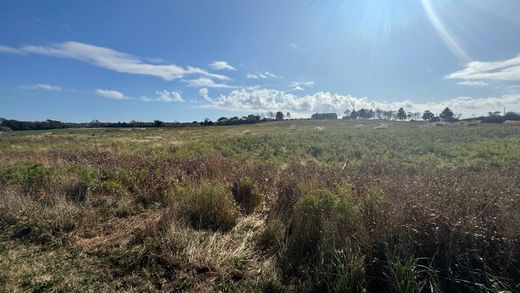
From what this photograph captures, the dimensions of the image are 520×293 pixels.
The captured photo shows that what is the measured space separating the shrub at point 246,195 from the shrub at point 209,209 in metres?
0.44

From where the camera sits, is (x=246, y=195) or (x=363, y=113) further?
(x=363, y=113)

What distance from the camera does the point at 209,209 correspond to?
5340 millimetres

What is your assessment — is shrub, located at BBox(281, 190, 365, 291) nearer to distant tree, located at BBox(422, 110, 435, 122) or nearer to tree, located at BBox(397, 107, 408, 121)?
distant tree, located at BBox(422, 110, 435, 122)

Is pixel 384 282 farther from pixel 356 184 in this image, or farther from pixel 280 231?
pixel 356 184

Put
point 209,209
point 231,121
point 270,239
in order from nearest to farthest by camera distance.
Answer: point 270,239 → point 209,209 → point 231,121

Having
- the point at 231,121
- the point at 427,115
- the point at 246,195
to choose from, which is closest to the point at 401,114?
the point at 427,115

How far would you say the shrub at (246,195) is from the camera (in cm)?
606

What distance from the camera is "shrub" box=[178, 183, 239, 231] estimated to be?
5160 millimetres

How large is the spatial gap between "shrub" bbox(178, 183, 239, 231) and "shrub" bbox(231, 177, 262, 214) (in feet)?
1.43

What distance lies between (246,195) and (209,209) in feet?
3.81

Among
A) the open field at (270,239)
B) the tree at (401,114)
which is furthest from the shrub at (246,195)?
the tree at (401,114)

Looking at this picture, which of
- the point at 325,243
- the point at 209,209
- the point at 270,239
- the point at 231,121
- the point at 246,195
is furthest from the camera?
the point at 231,121

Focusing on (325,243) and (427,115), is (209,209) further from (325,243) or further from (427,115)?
(427,115)

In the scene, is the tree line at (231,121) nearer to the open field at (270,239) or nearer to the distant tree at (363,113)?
the distant tree at (363,113)
